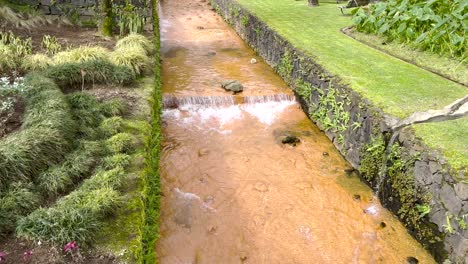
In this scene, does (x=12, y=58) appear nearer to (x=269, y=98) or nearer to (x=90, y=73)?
(x=90, y=73)

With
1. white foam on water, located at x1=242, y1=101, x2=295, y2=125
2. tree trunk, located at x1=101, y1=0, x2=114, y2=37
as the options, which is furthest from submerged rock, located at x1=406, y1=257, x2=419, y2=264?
tree trunk, located at x1=101, y1=0, x2=114, y2=37

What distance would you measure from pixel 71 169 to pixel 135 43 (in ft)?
17.0

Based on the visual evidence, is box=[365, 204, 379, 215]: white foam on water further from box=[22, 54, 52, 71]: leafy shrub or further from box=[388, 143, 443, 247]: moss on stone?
box=[22, 54, 52, 71]: leafy shrub

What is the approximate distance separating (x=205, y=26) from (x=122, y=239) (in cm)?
1289

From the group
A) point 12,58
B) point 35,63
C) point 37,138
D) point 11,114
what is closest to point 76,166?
point 37,138

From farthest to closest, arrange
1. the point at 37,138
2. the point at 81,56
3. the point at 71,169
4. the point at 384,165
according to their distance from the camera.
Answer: the point at 81,56 < the point at 384,165 < the point at 37,138 < the point at 71,169

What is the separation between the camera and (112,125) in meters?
5.91

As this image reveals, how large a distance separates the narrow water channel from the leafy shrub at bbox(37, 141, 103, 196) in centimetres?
131

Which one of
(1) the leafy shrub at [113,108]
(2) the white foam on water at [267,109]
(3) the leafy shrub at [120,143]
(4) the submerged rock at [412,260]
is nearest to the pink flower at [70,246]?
(3) the leafy shrub at [120,143]

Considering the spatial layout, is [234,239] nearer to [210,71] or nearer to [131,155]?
[131,155]

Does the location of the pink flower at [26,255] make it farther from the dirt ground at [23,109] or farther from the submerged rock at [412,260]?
the submerged rock at [412,260]

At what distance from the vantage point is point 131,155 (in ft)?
17.8

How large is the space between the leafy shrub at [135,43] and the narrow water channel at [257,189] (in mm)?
847

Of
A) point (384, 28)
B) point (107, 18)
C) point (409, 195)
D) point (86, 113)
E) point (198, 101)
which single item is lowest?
point (198, 101)
